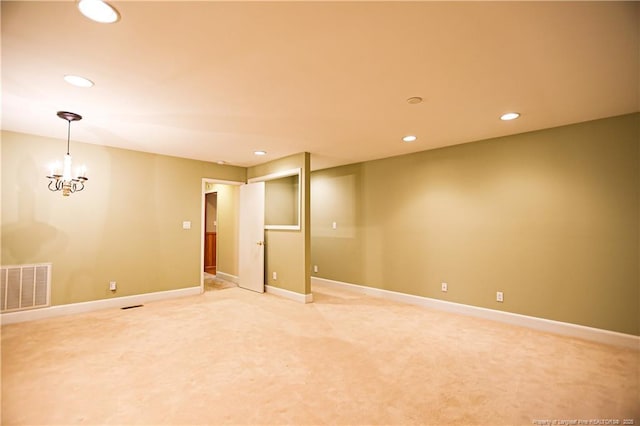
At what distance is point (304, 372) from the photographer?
2473 millimetres

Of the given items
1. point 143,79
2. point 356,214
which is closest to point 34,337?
point 143,79

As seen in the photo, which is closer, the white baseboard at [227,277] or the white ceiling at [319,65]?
the white ceiling at [319,65]

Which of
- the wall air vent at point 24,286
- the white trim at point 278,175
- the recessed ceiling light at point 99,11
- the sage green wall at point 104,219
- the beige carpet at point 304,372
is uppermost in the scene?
the recessed ceiling light at point 99,11

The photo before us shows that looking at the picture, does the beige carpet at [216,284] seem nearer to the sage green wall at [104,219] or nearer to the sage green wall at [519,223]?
the sage green wall at [104,219]

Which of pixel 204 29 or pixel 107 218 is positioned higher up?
pixel 204 29

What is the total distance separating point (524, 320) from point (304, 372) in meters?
2.95

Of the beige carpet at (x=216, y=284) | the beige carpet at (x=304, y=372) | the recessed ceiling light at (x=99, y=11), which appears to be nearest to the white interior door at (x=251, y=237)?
the beige carpet at (x=216, y=284)

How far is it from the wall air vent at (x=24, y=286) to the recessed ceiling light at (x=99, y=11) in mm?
3788

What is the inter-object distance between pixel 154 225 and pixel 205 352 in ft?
9.32

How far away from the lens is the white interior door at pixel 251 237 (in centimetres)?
545

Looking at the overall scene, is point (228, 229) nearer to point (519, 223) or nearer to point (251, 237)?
point (251, 237)

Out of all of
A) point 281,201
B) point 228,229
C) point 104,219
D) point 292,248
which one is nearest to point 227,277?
point 228,229

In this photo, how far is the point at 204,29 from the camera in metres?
1.76

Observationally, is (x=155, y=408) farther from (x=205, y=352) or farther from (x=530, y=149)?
(x=530, y=149)
